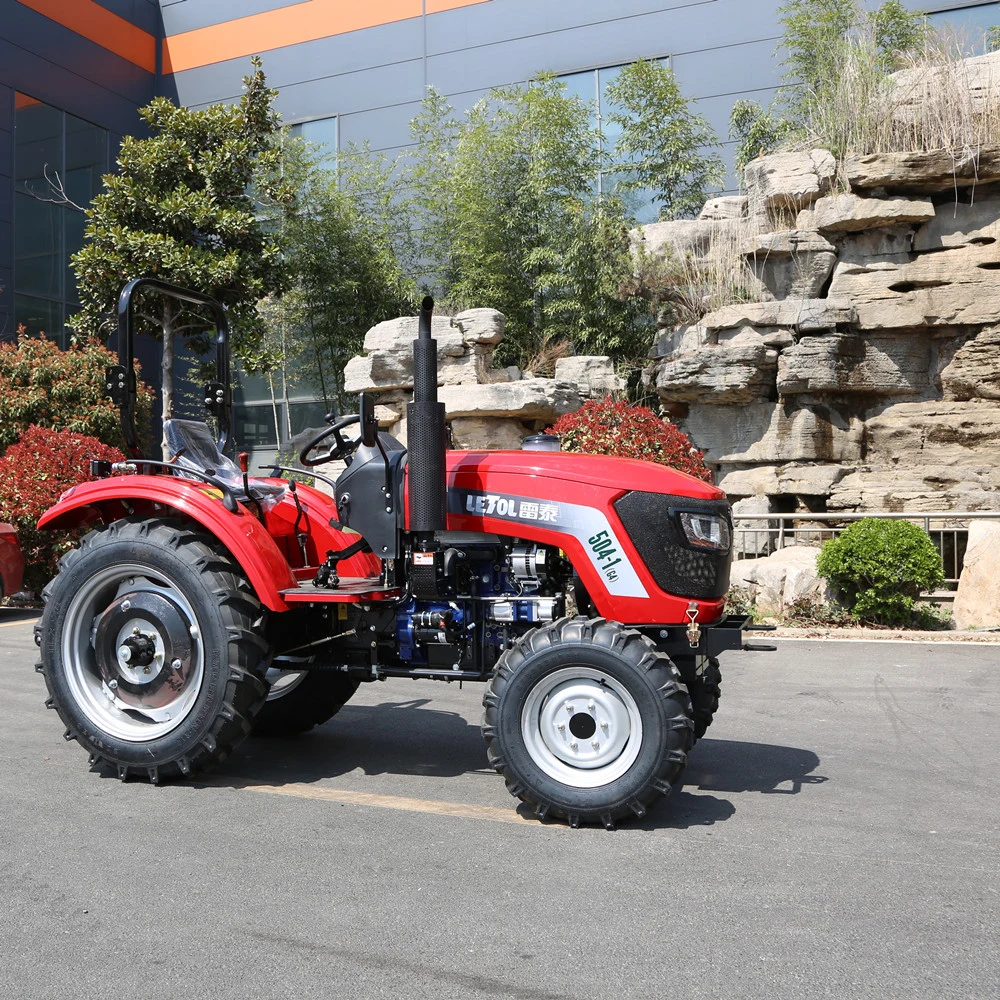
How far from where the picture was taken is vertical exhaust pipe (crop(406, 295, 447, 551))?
12.7ft

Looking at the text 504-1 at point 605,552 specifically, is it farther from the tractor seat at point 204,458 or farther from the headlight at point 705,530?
the tractor seat at point 204,458

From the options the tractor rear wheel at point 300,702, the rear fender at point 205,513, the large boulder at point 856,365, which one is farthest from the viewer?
the large boulder at point 856,365

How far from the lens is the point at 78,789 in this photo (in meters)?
4.23

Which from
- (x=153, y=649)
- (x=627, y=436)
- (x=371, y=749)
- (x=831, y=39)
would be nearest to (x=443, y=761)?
(x=371, y=749)

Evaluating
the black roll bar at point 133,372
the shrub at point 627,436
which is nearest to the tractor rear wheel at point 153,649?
the black roll bar at point 133,372

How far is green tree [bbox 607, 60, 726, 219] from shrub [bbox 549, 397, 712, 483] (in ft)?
24.4

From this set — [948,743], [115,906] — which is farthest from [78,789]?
[948,743]

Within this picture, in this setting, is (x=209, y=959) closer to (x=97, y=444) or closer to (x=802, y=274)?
(x=97, y=444)

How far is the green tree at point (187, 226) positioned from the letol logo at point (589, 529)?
10603 millimetres

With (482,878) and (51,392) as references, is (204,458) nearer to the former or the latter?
(482,878)

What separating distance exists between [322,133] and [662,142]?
8557 millimetres

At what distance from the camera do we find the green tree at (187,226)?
45.6ft

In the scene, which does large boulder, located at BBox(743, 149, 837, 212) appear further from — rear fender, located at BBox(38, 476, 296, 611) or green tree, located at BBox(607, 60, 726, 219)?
rear fender, located at BBox(38, 476, 296, 611)

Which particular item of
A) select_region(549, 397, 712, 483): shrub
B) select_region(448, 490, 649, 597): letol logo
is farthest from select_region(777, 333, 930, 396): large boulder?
select_region(448, 490, 649, 597): letol logo
